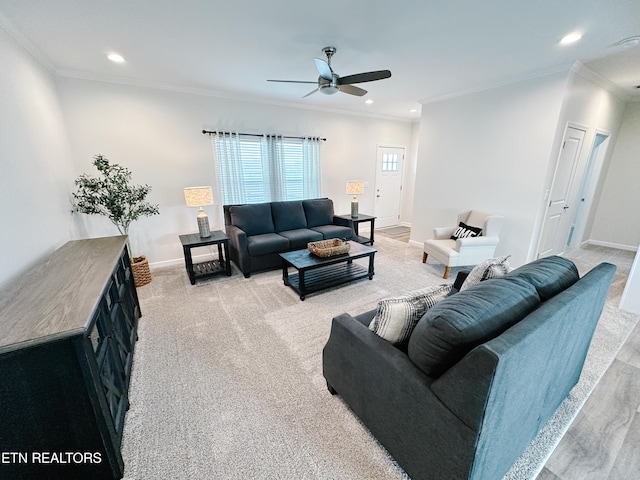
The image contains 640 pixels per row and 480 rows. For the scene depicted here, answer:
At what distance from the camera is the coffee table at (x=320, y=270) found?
2915mm

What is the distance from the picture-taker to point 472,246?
3406 mm

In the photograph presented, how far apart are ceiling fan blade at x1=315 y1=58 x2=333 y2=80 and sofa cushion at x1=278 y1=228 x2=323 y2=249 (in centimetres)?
209

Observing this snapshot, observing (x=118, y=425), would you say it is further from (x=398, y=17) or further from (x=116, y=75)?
(x=116, y=75)

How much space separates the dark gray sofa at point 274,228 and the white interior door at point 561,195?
2819 millimetres

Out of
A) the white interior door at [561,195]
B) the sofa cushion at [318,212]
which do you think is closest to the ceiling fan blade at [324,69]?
the sofa cushion at [318,212]

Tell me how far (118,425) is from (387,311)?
1.55 metres

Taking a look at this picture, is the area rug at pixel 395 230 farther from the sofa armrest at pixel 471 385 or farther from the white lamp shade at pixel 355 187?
the sofa armrest at pixel 471 385

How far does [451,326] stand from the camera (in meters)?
0.96

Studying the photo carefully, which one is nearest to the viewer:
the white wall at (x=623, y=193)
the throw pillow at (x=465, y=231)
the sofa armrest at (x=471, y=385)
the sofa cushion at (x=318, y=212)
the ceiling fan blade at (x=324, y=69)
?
the sofa armrest at (x=471, y=385)

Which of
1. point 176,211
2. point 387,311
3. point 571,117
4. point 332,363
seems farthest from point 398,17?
point 176,211

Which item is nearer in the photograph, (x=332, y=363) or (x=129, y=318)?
(x=332, y=363)

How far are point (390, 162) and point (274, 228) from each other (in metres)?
3.47

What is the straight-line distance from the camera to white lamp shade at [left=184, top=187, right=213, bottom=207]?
3.35 meters

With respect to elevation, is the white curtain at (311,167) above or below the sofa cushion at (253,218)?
above
